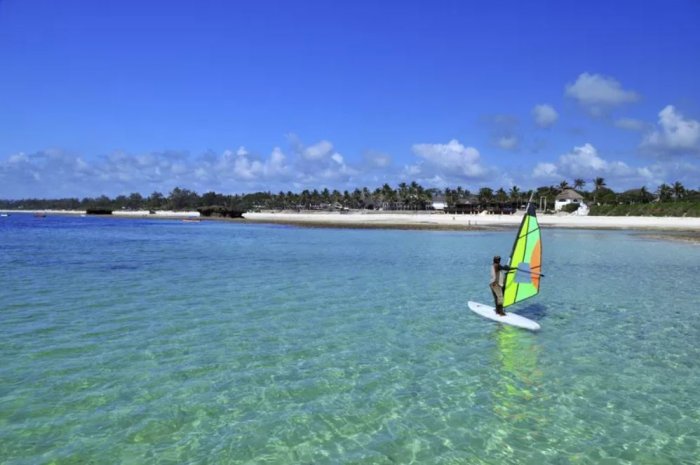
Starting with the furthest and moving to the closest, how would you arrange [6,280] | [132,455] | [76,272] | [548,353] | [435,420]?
1. [76,272]
2. [6,280]
3. [548,353]
4. [435,420]
5. [132,455]

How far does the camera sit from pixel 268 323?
45.8 ft

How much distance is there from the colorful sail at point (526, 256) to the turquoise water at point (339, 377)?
1.17m

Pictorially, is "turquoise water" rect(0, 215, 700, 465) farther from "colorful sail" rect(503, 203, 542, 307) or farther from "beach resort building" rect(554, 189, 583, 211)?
"beach resort building" rect(554, 189, 583, 211)

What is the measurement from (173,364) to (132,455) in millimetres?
3773

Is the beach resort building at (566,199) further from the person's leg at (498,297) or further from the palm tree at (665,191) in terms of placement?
the person's leg at (498,297)

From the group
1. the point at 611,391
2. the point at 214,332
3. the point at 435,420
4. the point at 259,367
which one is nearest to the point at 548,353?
the point at 611,391

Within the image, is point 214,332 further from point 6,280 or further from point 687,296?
point 687,296

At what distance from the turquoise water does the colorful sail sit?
1.17 metres

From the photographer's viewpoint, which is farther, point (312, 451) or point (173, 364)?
point (173, 364)

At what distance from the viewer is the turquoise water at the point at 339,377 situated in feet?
22.7

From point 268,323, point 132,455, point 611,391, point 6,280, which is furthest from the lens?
point 6,280

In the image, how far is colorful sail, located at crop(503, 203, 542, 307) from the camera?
46.8 ft

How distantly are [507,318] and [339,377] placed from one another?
257 inches

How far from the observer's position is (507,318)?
14156 millimetres
